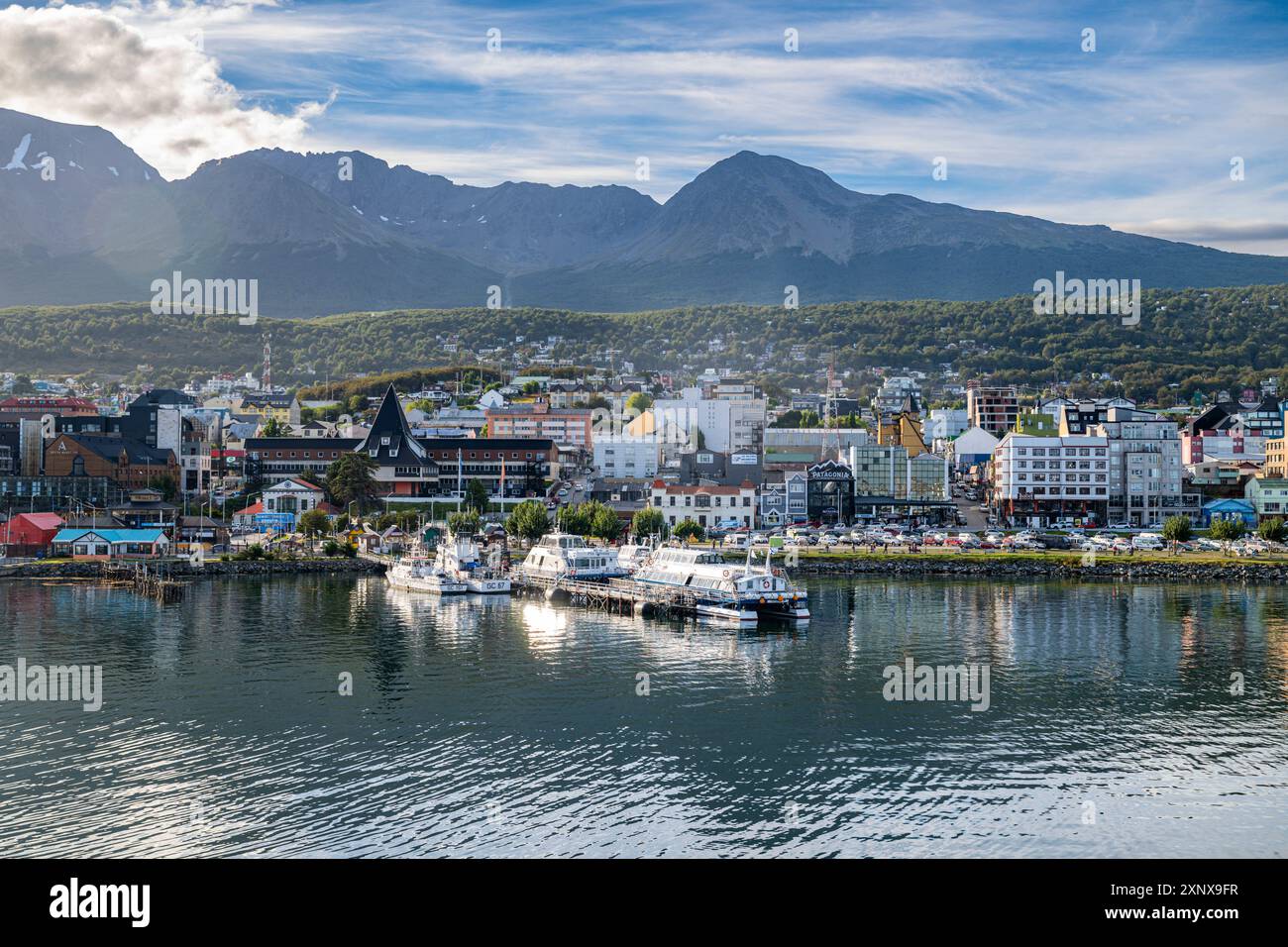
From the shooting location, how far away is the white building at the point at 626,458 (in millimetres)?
79125

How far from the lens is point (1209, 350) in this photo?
136 meters

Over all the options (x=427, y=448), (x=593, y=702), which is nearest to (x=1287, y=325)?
(x=427, y=448)

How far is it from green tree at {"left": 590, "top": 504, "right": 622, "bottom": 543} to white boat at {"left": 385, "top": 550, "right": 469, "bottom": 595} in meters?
10.5

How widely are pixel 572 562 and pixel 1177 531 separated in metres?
27.6

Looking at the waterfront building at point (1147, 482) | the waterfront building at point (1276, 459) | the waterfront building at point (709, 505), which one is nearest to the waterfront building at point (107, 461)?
the waterfront building at point (709, 505)

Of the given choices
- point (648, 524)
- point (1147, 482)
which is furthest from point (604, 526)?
point (1147, 482)

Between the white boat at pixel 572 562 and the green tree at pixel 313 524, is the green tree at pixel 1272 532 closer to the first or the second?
the white boat at pixel 572 562

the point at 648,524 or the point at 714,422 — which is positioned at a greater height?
the point at 714,422

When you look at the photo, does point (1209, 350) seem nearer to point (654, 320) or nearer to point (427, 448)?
point (654, 320)

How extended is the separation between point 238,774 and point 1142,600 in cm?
3144

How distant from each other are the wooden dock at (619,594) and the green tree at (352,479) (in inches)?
809

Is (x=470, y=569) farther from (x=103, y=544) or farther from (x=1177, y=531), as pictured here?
(x=1177, y=531)

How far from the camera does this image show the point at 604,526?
56219 mm
